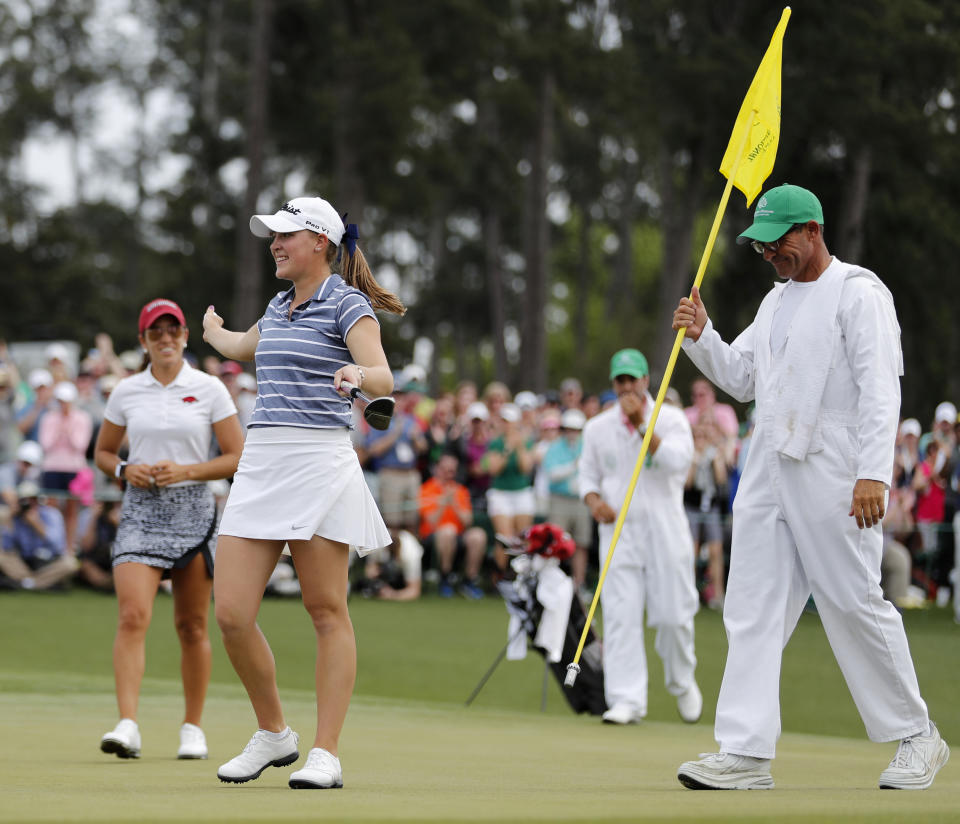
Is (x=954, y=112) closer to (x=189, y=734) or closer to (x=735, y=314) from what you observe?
(x=735, y=314)

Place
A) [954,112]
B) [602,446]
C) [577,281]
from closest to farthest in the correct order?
[602,446], [954,112], [577,281]

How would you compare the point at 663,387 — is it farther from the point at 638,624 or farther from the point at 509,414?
the point at 509,414

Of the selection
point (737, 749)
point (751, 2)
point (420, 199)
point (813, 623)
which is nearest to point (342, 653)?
point (737, 749)

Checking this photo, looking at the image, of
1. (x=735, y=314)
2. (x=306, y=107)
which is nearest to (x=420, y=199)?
(x=306, y=107)

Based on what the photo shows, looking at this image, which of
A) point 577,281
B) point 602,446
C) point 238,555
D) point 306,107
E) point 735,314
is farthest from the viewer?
point 577,281

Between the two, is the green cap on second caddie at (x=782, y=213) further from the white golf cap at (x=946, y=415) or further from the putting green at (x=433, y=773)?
the white golf cap at (x=946, y=415)

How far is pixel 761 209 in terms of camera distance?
650cm

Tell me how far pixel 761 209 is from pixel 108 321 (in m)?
38.2

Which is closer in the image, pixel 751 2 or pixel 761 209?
pixel 761 209

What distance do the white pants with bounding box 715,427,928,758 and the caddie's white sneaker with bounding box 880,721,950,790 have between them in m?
Result: 0.05

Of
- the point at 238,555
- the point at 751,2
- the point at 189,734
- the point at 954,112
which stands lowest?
the point at 189,734

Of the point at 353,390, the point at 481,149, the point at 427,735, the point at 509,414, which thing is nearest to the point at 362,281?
the point at 353,390

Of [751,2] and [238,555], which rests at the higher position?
[751,2]

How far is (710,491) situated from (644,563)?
25.2ft
